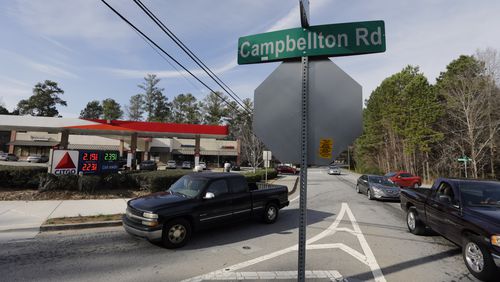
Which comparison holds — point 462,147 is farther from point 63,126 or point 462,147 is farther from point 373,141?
point 63,126

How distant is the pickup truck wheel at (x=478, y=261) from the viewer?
14.7 feet

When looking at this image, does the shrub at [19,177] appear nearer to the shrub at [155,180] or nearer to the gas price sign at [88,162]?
the gas price sign at [88,162]

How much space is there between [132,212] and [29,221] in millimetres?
3962

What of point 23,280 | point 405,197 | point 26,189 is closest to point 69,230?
point 23,280

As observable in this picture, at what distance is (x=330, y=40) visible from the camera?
8.60ft

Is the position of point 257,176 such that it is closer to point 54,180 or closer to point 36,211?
point 54,180

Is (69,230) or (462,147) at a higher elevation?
(462,147)

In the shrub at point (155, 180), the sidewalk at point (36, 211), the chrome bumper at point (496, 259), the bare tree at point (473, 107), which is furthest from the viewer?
the bare tree at point (473, 107)

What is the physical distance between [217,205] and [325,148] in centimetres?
498

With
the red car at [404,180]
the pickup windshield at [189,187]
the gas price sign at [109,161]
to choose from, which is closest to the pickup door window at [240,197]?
the pickup windshield at [189,187]

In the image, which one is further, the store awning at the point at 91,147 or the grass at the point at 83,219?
the store awning at the point at 91,147

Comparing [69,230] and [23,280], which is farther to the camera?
[69,230]

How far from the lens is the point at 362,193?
17.5 meters

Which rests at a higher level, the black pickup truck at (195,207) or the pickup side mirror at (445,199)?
the pickup side mirror at (445,199)
